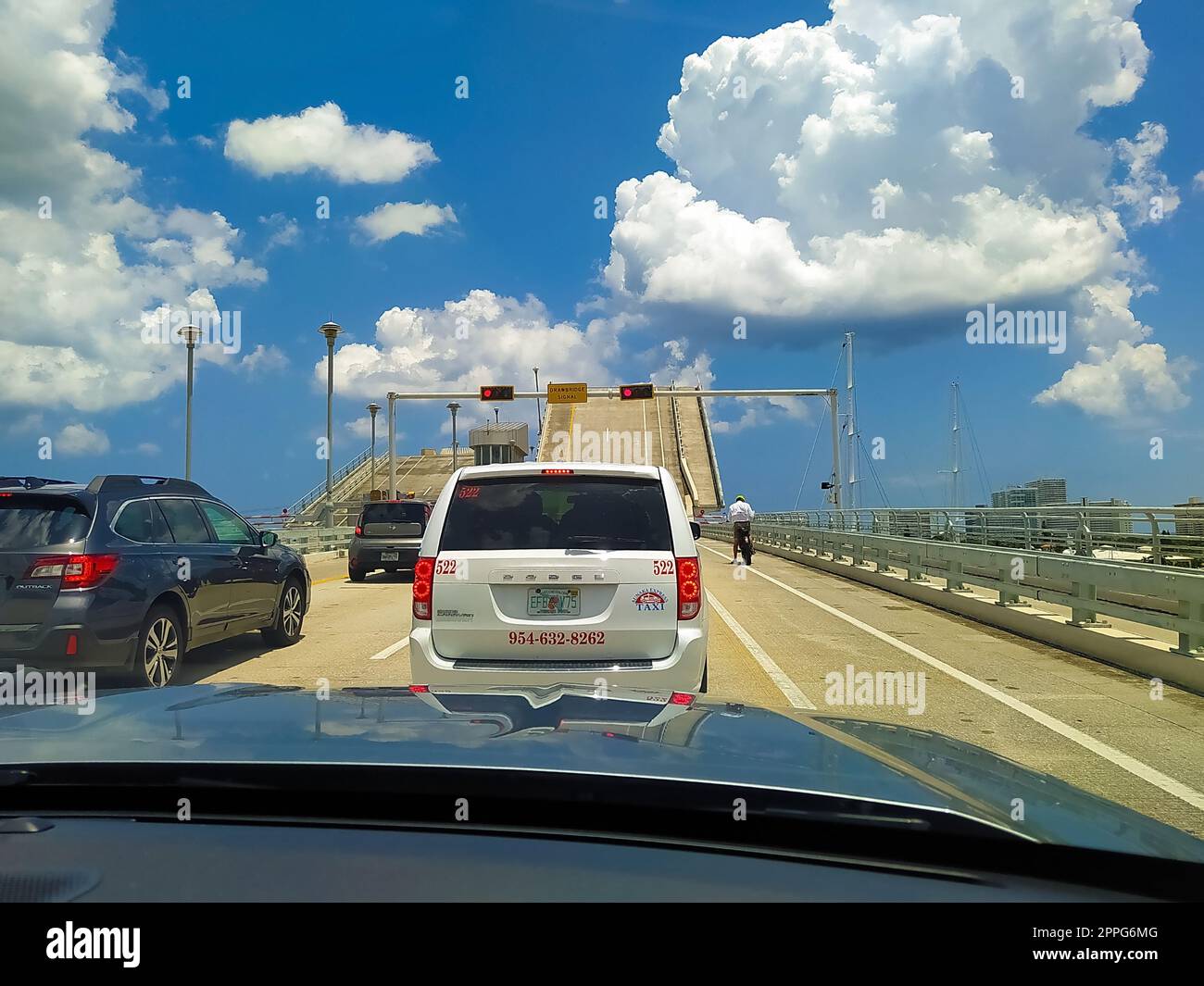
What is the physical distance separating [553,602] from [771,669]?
15.3 feet

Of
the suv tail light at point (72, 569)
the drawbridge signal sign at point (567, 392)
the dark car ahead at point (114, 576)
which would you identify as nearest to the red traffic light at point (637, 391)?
the drawbridge signal sign at point (567, 392)

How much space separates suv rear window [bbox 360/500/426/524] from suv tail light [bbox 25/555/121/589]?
15.2 metres

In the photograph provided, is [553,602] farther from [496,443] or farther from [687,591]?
[496,443]

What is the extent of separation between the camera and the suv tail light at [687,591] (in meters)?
5.88

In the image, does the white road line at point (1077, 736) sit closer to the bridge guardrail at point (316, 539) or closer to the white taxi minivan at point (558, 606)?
the white taxi minivan at point (558, 606)

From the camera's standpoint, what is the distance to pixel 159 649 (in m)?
8.26

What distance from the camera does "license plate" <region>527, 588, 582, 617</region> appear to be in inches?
229

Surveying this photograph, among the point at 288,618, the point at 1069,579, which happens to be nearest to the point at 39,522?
the point at 288,618

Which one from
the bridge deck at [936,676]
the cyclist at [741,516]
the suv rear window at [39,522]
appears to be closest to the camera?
the bridge deck at [936,676]

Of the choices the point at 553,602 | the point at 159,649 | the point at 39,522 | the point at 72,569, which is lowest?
the point at 159,649
